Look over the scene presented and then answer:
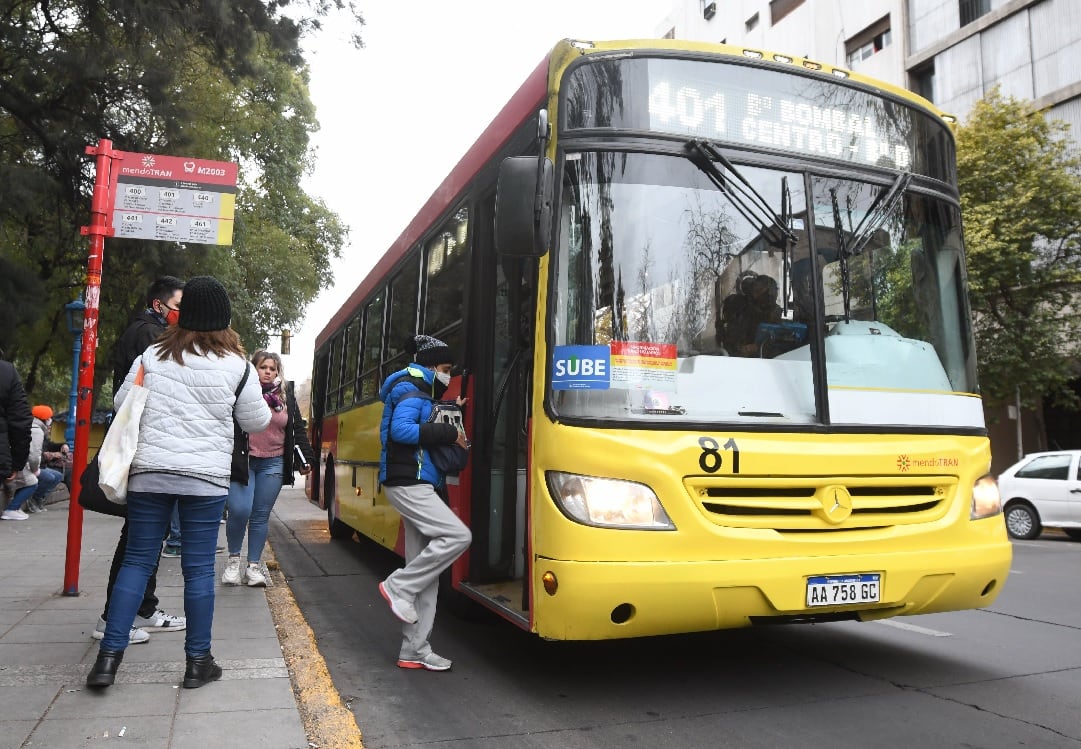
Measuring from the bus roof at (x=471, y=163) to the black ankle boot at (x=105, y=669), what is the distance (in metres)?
3.31

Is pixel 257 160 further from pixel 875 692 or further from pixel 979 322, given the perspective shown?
pixel 875 692

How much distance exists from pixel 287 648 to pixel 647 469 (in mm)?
2535

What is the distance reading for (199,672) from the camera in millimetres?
Result: 4145

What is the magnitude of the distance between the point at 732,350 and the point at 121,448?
2.82m

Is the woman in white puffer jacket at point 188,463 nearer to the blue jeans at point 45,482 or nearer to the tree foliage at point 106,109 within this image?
the tree foliage at point 106,109

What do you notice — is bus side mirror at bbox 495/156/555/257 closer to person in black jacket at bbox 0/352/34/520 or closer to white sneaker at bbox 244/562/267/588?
person in black jacket at bbox 0/352/34/520

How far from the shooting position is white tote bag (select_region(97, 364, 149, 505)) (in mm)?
3971

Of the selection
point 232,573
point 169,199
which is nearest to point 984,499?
point 232,573

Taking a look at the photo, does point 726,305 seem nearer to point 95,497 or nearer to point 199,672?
point 199,672

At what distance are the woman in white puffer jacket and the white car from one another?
13.2m

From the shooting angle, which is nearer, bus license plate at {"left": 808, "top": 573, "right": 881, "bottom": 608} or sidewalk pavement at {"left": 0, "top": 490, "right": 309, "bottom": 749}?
sidewalk pavement at {"left": 0, "top": 490, "right": 309, "bottom": 749}

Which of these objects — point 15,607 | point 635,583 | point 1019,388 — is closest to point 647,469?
point 635,583

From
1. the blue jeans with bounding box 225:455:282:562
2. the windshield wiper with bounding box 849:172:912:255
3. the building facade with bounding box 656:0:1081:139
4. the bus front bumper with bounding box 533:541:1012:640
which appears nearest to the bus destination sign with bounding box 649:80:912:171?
the windshield wiper with bounding box 849:172:912:255

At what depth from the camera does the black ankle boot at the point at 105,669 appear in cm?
399
